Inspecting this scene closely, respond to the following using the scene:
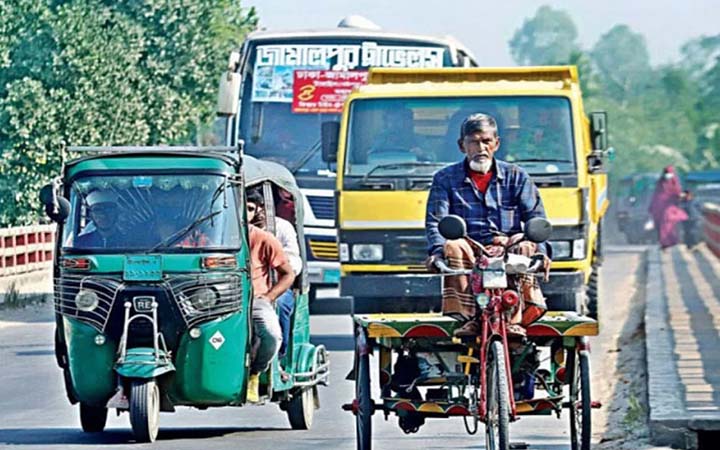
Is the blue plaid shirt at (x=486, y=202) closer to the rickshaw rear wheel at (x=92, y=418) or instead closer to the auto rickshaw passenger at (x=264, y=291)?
the auto rickshaw passenger at (x=264, y=291)

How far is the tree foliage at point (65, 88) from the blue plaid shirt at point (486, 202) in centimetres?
2385

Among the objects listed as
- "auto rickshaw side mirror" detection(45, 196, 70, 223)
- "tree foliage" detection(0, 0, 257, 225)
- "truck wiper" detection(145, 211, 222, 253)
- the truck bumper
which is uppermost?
"tree foliage" detection(0, 0, 257, 225)

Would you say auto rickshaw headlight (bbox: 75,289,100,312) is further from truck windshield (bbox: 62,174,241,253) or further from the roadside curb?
the roadside curb

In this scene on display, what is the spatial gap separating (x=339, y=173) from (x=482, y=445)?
19.9 feet

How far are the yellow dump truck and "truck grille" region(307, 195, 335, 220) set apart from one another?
3.71m

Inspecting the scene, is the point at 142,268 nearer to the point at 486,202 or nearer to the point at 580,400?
the point at 486,202

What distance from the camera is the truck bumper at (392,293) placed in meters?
17.0

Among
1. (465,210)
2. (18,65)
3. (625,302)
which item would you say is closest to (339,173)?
(465,210)

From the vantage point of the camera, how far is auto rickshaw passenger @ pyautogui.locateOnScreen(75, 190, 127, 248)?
11477 mm

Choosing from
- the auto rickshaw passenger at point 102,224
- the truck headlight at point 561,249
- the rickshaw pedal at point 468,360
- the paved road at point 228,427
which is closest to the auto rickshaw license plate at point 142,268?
the auto rickshaw passenger at point 102,224

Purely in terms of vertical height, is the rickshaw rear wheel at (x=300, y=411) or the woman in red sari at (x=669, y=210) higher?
the woman in red sari at (x=669, y=210)

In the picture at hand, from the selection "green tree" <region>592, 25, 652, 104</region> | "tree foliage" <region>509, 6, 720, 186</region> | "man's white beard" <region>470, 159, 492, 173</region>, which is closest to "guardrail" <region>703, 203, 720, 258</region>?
"man's white beard" <region>470, 159, 492, 173</region>

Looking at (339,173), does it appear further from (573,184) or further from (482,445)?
(482,445)

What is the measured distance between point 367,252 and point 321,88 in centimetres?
463
